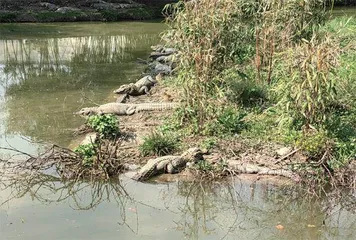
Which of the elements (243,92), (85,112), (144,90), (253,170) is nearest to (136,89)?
(144,90)

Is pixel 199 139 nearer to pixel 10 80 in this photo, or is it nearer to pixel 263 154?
pixel 263 154

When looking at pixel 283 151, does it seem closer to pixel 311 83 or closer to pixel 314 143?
pixel 314 143

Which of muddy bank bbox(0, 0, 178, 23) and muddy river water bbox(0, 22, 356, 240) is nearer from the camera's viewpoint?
muddy river water bbox(0, 22, 356, 240)

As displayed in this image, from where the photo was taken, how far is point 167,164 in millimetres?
5141

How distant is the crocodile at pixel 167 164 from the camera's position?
5.03 meters

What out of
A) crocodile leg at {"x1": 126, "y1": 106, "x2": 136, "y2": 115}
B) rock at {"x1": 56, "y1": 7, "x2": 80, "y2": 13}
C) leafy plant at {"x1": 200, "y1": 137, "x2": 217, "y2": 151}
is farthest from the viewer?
rock at {"x1": 56, "y1": 7, "x2": 80, "y2": 13}

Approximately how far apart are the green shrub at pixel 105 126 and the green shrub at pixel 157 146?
561mm

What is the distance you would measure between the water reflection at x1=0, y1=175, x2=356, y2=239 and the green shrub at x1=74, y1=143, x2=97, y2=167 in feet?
0.77

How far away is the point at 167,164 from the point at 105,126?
3.70 feet

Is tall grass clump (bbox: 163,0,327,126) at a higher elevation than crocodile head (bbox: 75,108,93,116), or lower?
higher

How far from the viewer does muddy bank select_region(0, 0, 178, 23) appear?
18016mm

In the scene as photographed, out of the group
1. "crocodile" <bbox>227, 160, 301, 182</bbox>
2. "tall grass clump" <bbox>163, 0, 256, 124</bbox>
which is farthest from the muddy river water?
"tall grass clump" <bbox>163, 0, 256, 124</bbox>

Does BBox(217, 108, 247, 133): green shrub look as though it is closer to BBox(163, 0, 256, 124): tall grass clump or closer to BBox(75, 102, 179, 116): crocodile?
BBox(163, 0, 256, 124): tall grass clump

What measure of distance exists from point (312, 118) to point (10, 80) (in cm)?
634
